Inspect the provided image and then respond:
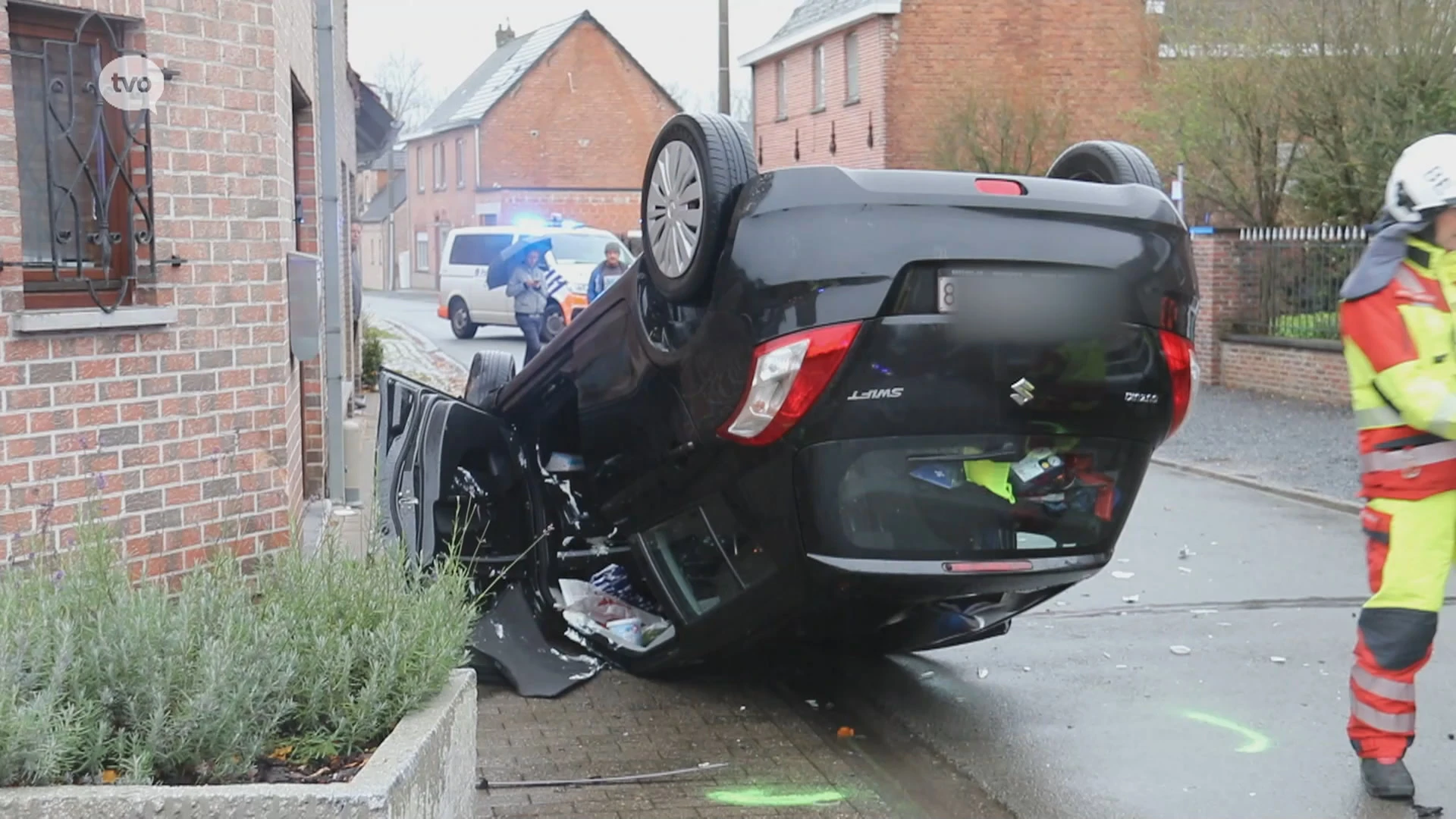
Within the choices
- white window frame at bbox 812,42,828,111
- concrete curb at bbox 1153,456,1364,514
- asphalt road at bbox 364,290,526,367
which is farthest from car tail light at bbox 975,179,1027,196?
white window frame at bbox 812,42,828,111

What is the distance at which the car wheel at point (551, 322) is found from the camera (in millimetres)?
18609

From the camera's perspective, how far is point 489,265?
27.5 metres

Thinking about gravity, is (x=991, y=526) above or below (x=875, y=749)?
above

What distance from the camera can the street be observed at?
4.72 metres

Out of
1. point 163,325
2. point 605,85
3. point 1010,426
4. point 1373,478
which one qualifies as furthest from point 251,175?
point 605,85

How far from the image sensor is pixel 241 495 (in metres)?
5.61

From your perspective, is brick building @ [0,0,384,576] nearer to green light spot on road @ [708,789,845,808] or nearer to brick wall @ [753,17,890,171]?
green light spot on road @ [708,789,845,808]

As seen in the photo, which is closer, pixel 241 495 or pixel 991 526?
pixel 991 526

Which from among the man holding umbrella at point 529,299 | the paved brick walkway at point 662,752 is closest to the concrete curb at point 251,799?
the paved brick walkway at point 662,752

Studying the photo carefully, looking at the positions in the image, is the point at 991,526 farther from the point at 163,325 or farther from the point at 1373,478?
the point at 163,325

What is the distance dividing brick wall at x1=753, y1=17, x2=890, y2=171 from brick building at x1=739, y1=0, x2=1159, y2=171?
48mm

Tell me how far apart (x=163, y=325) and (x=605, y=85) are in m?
50.4

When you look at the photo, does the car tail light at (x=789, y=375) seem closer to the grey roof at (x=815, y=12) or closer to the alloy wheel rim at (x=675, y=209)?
the alloy wheel rim at (x=675, y=209)

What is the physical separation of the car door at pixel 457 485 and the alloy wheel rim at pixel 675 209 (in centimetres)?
132
